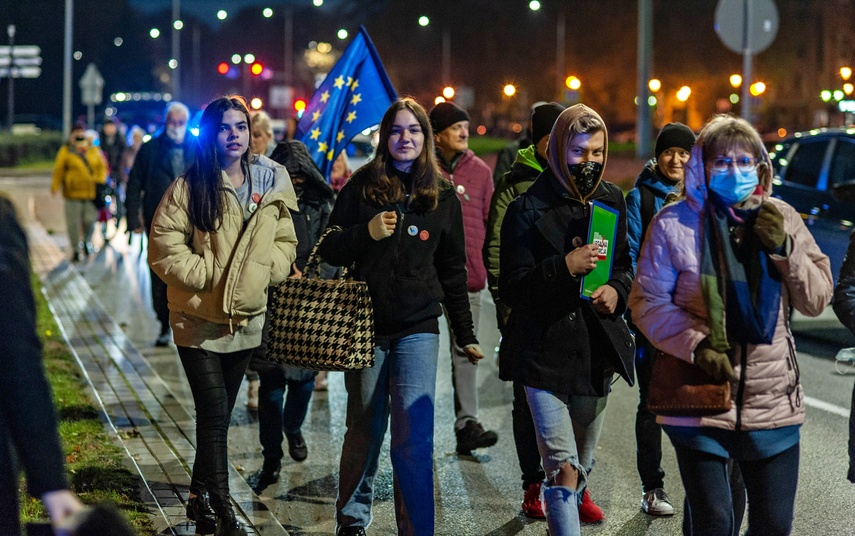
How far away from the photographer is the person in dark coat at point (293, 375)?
6.72 m

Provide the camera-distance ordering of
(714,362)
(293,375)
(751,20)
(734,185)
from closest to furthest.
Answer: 1. (714,362)
2. (734,185)
3. (293,375)
4. (751,20)

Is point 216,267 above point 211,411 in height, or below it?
above

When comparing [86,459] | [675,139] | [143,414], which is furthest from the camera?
[143,414]

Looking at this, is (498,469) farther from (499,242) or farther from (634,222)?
(634,222)

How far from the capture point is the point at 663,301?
3957 millimetres

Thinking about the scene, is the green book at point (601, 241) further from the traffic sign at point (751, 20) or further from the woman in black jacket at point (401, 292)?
the traffic sign at point (751, 20)

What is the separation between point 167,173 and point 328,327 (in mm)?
5263

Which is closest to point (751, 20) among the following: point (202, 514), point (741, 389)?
point (202, 514)

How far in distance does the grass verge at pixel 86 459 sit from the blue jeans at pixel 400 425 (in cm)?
97

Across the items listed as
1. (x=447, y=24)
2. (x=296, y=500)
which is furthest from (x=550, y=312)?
(x=447, y=24)

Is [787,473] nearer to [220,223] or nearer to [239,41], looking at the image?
[220,223]

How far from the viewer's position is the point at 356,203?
5328 mm

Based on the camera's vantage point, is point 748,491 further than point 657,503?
No

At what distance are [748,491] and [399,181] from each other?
209 centimetres
